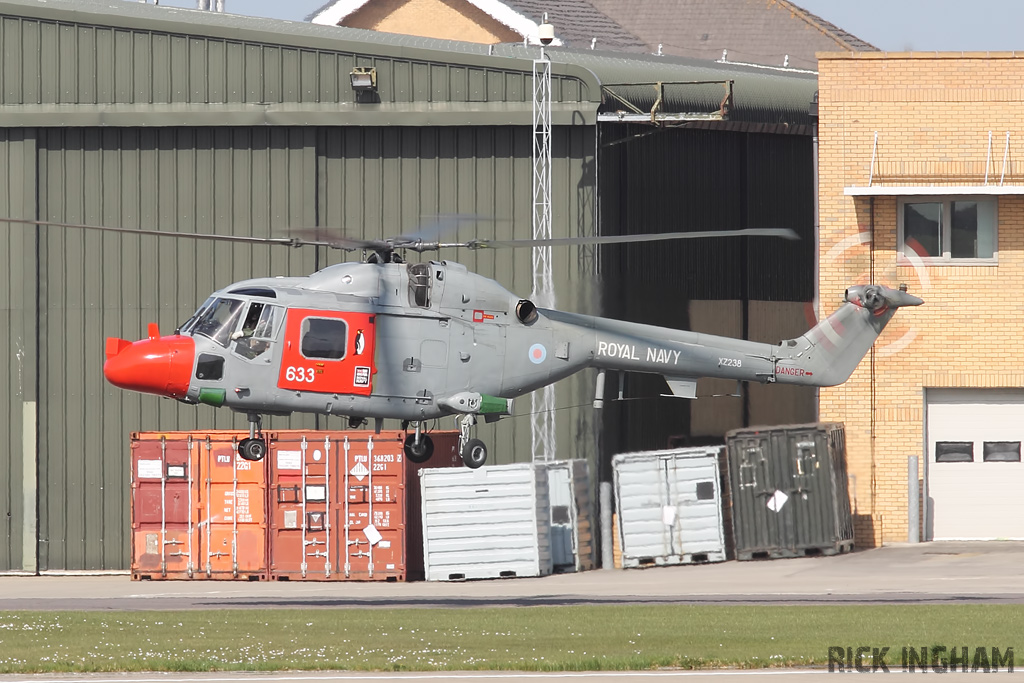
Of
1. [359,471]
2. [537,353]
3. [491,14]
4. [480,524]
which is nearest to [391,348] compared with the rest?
[537,353]

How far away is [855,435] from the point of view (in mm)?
33438

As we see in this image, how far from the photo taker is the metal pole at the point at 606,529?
106 feet

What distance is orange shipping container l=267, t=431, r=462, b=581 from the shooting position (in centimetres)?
3117

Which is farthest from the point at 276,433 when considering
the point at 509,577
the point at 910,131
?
the point at 910,131

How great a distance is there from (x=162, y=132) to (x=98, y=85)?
5.53ft

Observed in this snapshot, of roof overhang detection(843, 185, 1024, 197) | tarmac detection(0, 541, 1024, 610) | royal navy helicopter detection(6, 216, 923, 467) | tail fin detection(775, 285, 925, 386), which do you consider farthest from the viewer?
roof overhang detection(843, 185, 1024, 197)

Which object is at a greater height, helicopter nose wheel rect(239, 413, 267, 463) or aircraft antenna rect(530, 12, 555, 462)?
aircraft antenna rect(530, 12, 555, 462)

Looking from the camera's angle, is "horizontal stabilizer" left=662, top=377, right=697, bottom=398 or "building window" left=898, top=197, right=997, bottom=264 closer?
"horizontal stabilizer" left=662, top=377, right=697, bottom=398

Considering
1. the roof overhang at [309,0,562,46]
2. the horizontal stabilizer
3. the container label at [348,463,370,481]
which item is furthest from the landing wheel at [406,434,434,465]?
the roof overhang at [309,0,562,46]

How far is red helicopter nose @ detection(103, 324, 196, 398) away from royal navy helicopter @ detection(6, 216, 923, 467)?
0.04ft

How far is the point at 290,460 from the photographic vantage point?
103 feet

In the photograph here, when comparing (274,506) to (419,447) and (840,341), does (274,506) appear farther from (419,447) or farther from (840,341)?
(840,341)

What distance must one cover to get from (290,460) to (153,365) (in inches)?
408

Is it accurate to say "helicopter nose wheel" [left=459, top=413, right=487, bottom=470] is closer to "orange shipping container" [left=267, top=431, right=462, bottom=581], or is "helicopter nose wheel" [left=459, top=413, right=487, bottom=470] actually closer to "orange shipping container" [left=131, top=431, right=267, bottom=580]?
"orange shipping container" [left=267, top=431, right=462, bottom=581]
